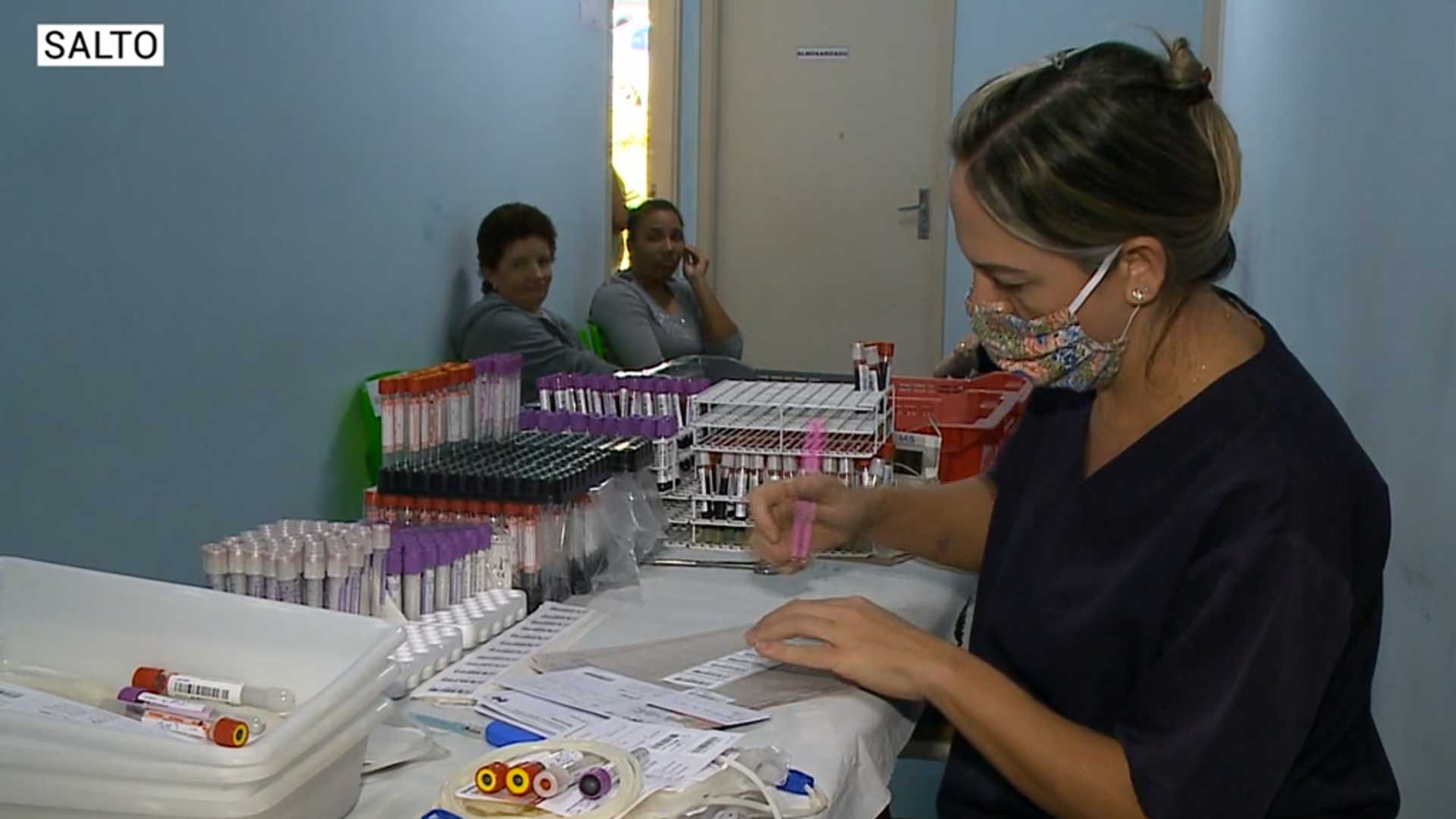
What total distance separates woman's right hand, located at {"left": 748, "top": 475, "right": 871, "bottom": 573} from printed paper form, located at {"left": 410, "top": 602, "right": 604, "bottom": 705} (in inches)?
8.3

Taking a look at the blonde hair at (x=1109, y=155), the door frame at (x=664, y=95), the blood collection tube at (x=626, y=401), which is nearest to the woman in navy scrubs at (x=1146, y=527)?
the blonde hair at (x=1109, y=155)

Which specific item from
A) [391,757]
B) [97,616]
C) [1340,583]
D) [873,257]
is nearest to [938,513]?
[1340,583]

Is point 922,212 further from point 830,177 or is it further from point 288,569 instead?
point 288,569

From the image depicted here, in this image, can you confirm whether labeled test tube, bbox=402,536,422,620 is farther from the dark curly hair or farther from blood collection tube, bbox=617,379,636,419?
the dark curly hair

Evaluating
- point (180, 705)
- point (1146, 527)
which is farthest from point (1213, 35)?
point (180, 705)

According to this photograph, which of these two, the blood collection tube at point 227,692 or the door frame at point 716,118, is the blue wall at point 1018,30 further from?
the blood collection tube at point 227,692

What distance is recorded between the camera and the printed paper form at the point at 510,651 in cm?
128

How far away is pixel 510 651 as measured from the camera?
1.40 metres

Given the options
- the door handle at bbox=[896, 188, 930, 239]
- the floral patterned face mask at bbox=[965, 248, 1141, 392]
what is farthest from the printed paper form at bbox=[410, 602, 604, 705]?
the door handle at bbox=[896, 188, 930, 239]

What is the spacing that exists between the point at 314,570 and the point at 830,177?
4.41 meters

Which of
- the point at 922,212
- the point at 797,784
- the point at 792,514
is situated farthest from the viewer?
the point at 922,212

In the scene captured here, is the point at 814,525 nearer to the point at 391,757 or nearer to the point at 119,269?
the point at 391,757

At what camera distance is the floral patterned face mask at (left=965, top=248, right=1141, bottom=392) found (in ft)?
3.93

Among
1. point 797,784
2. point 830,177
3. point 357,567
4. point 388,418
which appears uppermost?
point 830,177
